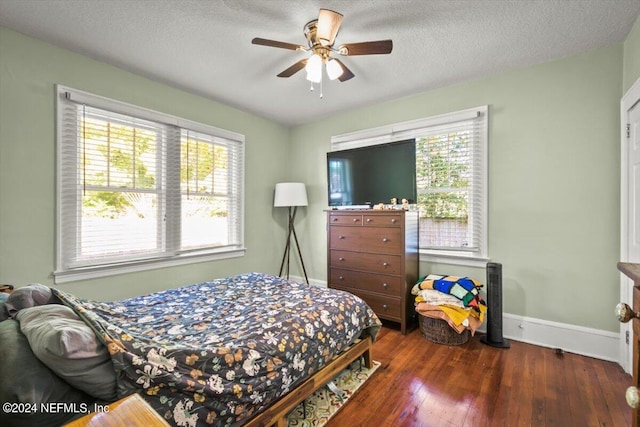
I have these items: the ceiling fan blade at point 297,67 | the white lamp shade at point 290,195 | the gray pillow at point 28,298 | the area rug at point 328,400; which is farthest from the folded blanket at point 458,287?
the gray pillow at point 28,298

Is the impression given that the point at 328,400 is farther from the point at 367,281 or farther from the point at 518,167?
the point at 518,167

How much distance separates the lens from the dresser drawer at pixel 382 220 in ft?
9.36

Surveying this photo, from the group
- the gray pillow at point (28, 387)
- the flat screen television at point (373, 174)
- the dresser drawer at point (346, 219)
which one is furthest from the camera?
the dresser drawer at point (346, 219)

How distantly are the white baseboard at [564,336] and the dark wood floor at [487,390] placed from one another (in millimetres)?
87

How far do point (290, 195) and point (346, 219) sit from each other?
1.04 metres

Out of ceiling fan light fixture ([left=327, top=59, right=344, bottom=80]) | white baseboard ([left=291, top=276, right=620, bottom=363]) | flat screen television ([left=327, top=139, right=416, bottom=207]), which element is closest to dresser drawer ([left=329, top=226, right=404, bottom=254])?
flat screen television ([left=327, top=139, right=416, bottom=207])

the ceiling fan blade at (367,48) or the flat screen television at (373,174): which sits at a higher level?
the ceiling fan blade at (367,48)

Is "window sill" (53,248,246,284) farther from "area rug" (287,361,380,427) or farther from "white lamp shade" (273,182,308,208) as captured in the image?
"area rug" (287,361,380,427)

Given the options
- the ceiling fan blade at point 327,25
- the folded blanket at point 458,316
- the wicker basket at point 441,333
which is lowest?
the wicker basket at point 441,333

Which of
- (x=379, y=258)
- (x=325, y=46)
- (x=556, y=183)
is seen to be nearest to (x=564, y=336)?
(x=556, y=183)

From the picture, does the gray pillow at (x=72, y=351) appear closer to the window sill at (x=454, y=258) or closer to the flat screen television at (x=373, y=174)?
the flat screen television at (x=373, y=174)

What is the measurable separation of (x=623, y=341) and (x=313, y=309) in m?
2.45

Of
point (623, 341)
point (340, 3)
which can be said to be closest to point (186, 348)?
point (340, 3)

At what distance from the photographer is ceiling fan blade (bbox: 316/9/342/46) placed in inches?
66.9
